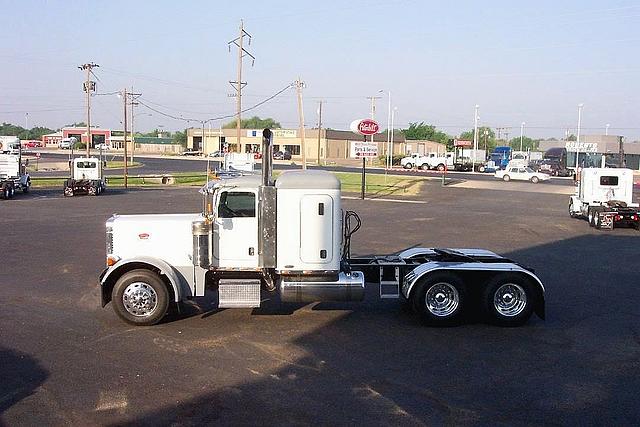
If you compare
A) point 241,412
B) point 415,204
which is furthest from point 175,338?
point 415,204

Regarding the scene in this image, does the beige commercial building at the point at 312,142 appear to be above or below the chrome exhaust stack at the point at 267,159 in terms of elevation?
above

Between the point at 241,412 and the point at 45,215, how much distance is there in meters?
24.3

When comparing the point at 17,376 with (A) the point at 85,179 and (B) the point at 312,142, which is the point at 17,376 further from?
(B) the point at 312,142

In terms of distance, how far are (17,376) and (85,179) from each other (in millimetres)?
35257

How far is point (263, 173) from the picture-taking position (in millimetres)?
10797

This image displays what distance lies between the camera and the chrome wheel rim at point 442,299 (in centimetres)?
1105

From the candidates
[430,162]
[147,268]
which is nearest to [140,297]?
[147,268]

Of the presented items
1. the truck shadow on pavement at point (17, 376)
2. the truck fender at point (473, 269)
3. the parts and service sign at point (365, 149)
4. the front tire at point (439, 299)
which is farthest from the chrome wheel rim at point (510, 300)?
the parts and service sign at point (365, 149)

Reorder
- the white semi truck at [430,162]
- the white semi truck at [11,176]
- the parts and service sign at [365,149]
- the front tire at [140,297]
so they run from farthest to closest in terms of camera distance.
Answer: the white semi truck at [430,162], the parts and service sign at [365,149], the white semi truck at [11,176], the front tire at [140,297]

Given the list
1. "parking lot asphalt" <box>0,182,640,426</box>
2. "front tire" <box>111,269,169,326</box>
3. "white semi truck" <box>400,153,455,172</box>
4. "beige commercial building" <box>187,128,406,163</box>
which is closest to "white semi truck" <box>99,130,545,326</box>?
"front tire" <box>111,269,169,326</box>

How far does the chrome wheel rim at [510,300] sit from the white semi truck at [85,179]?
34.5 m

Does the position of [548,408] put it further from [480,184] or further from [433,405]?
[480,184]

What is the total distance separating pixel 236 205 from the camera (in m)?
11.1

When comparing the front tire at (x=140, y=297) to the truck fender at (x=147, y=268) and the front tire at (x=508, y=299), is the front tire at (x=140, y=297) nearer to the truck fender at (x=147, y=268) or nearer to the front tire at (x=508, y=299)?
the truck fender at (x=147, y=268)
